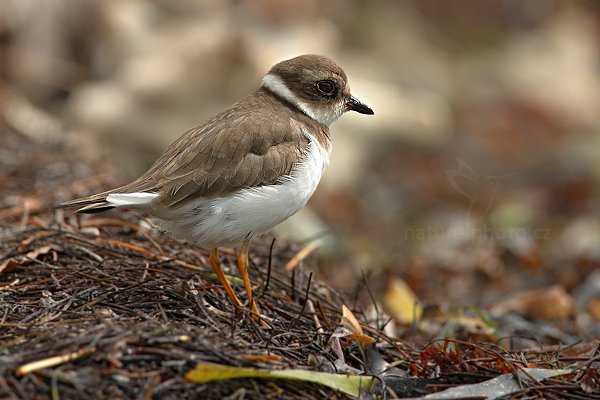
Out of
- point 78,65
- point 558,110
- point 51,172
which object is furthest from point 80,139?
point 558,110

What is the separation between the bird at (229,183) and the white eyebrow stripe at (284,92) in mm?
273

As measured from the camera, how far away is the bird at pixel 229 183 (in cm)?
375

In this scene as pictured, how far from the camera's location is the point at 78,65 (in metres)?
9.81

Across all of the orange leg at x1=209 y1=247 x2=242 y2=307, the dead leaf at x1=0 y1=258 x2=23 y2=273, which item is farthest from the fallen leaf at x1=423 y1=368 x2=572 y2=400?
the dead leaf at x1=0 y1=258 x2=23 y2=273

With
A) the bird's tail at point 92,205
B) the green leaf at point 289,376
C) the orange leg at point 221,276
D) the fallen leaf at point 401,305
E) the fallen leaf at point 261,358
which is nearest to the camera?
the green leaf at point 289,376

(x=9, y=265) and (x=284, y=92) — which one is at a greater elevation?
(x=284, y=92)

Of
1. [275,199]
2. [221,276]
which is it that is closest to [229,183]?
[275,199]

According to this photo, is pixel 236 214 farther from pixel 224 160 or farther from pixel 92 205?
pixel 92 205

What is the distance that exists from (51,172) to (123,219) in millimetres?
1351

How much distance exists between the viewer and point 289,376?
9.59 feet

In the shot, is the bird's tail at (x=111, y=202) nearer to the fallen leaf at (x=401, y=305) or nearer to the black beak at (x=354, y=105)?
the black beak at (x=354, y=105)

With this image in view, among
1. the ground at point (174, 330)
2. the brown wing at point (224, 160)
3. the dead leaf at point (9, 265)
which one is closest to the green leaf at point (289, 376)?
the ground at point (174, 330)

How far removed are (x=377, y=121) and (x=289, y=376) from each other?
728 cm

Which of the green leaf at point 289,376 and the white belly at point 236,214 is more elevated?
the white belly at point 236,214
